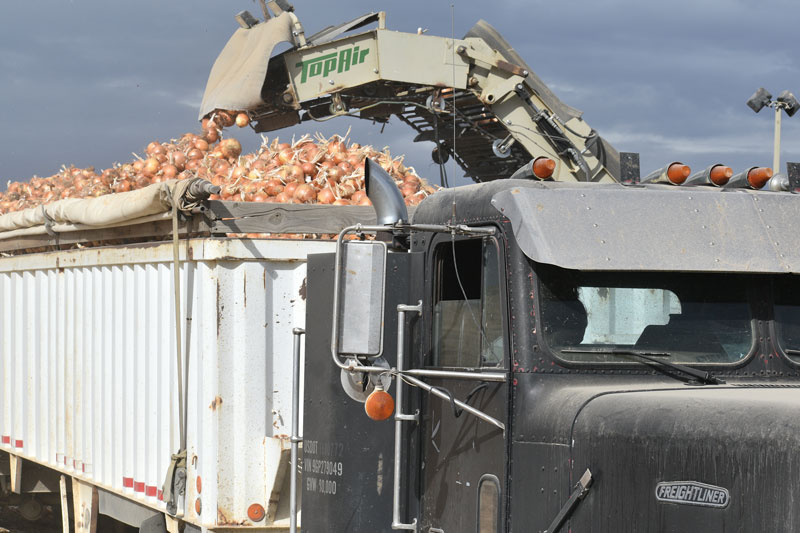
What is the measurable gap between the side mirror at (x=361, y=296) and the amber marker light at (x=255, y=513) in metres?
2.02

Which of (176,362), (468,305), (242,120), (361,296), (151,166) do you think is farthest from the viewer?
(242,120)

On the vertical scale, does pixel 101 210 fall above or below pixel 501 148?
below

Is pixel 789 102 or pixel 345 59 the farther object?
pixel 345 59

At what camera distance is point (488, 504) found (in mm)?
3824

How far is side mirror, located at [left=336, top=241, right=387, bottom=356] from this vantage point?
3729 mm

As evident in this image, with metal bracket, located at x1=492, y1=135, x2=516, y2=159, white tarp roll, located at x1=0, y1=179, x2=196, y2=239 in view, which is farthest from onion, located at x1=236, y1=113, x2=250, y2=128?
metal bracket, located at x1=492, y1=135, x2=516, y2=159

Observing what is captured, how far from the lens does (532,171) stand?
4.12 metres

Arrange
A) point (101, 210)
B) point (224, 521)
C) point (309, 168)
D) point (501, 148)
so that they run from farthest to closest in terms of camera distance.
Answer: point (501, 148), point (309, 168), point (101, 210), point (224, 521)

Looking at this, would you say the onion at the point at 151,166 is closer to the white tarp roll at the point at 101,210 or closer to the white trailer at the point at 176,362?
the white tarp roll at the point at 101,210

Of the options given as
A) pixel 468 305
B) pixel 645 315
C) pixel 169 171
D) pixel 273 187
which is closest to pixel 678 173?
pixel 645 315

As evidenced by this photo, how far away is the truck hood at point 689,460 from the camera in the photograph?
117 inches

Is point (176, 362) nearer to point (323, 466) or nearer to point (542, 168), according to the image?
point (323, 466)

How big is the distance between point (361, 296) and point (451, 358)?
1.91ft

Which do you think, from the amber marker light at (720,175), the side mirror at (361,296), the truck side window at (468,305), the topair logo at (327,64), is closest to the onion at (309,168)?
the topair logo at (327,64)
